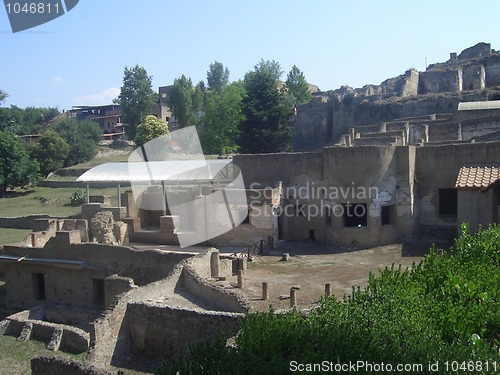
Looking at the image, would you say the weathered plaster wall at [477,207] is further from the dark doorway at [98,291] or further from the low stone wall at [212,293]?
the dark doorway at [98,291]

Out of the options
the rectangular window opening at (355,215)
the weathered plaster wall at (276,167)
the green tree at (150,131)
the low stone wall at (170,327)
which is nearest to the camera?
the low stone wall at (170,327)

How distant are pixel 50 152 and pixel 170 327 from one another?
4282 centimetres

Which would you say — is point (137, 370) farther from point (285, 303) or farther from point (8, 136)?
point (8, 136)

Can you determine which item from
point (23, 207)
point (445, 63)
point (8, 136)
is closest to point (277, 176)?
point (23, 207)

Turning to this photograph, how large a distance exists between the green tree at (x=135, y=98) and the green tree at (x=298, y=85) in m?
16.0

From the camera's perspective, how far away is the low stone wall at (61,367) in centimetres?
998

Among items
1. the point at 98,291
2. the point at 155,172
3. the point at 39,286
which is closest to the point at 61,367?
the point at 98,291

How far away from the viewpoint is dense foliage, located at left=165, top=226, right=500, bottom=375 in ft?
24.2

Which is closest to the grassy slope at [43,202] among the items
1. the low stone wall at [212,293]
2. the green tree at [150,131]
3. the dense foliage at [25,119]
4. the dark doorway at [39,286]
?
the green tree at [150,131]

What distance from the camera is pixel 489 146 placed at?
20203 millimetres

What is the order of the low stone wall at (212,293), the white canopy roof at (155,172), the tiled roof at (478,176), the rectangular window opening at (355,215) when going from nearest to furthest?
the low stone wall at (212,293)
the tiled roof at (478,176)
the rectangular window opening at (355,215)
the white canopy roof at (155,172)

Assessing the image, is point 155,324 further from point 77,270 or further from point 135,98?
point 135,98

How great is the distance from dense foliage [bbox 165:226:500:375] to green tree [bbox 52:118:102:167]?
5011 cm

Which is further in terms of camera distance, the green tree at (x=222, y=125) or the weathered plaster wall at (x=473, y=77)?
the green tree at (x=222, y=125)
